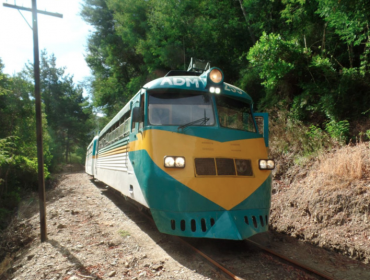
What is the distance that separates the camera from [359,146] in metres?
7.05

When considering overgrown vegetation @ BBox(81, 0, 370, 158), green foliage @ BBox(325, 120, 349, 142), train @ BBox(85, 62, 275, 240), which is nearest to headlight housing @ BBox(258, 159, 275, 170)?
train @ BBox(85, 62, 275, 240)

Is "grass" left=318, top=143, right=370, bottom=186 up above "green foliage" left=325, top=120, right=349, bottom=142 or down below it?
below

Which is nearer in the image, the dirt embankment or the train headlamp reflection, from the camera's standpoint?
the dirt embankment

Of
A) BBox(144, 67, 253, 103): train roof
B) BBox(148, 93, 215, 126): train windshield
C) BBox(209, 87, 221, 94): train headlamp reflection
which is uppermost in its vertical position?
BBox(144, 67, 253, 103): train roof

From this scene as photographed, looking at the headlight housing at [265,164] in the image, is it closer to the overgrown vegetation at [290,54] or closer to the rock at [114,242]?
the rock at [114,242]

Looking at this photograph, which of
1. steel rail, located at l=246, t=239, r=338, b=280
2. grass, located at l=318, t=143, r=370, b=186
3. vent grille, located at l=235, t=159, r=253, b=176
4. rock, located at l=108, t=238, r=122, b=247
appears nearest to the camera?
steel rail, located at l=246, t=239, r=338, b=280

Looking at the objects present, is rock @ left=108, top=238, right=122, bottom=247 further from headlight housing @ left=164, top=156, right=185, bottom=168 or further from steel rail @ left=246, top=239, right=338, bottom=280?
steel rail @ left=246, top=239, right=338, bottom=280

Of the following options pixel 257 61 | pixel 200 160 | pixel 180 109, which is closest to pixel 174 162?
→ pixel 200 160

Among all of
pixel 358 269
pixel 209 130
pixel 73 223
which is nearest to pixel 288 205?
pixel 358 269

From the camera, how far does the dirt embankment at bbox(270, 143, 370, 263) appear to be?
5250mm

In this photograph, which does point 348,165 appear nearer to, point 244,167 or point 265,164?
point 265,164

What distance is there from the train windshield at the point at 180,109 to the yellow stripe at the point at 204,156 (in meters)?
0.38

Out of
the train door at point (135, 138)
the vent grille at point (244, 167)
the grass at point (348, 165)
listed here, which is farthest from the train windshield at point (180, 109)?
the grass at point (348, 165)

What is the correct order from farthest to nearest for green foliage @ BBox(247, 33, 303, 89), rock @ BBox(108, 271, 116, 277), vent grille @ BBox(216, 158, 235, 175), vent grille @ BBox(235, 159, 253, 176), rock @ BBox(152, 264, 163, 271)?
green foliage @ BBox(247, 33, 303, 89) < vent grille @ BBox(235, 159, 253, 176) < vent grille @ BBox(216, 158, 235, 175) < rock @ BBox(152, 264, 163, 271) < rock @ BBox(108, 271, 116, 277)
